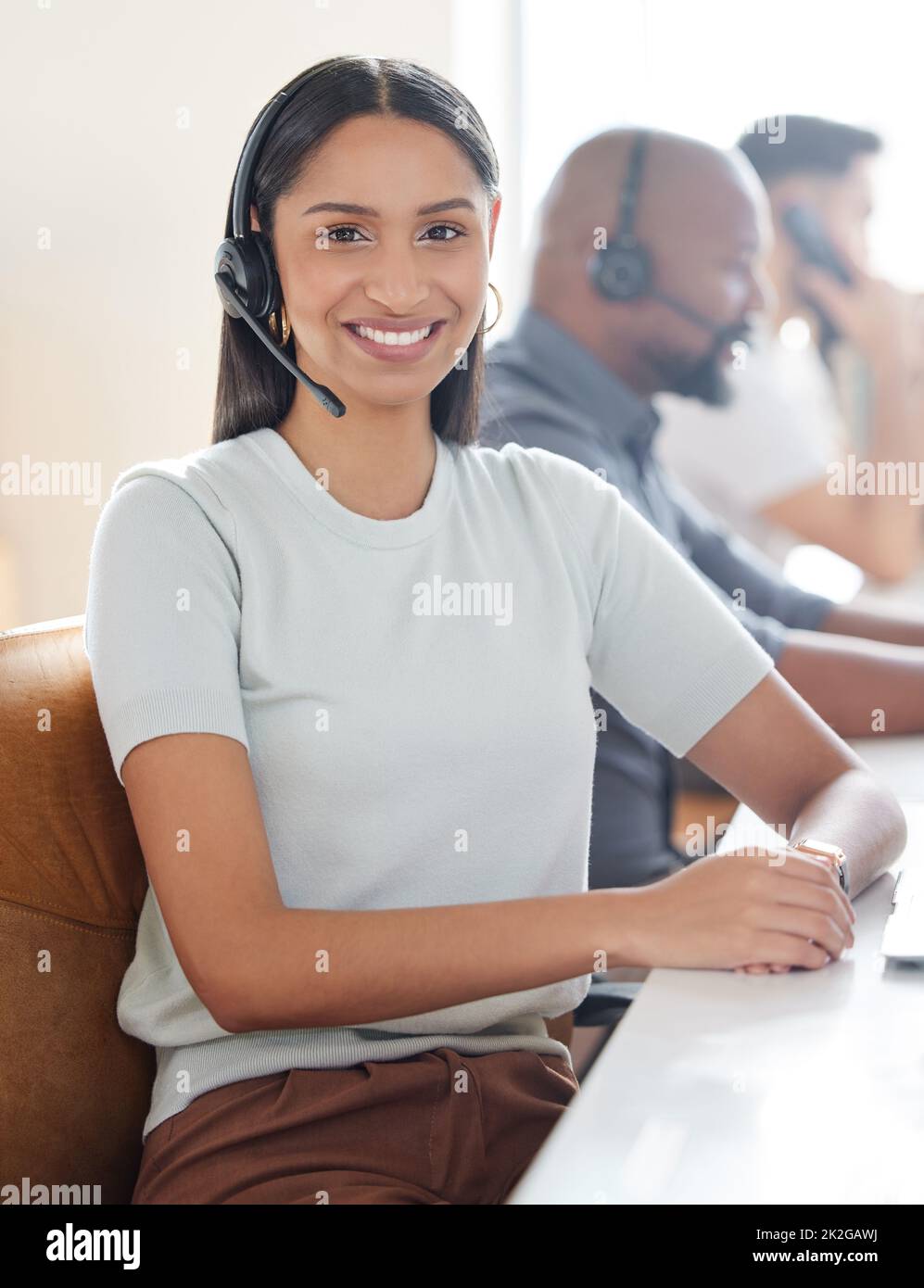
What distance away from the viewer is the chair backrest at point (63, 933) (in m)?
0.89

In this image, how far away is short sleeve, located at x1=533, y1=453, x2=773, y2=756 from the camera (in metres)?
1.10

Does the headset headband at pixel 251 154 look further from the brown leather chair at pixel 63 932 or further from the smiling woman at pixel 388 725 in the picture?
the brown leather chair at pixel 63 932

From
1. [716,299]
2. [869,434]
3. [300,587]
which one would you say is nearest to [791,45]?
[869,434]

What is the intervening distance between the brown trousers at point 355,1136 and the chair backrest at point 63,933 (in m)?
0.06

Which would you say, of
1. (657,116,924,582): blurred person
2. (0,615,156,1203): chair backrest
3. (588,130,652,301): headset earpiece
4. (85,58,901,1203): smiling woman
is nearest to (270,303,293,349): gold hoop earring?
(85,58,901,1203): smiling woman

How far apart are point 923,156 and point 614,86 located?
636 mm

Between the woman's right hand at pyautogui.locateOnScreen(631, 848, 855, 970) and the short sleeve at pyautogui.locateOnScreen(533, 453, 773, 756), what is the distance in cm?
27

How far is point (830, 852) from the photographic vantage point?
93 centimetres

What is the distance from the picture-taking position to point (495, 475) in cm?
114

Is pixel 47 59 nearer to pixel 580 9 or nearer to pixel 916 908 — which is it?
pixel 580 9

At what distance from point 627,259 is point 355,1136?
125 cm

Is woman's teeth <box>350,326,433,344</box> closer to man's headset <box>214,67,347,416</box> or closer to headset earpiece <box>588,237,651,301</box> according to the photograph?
man's headset <box>214,67,347,416</box>

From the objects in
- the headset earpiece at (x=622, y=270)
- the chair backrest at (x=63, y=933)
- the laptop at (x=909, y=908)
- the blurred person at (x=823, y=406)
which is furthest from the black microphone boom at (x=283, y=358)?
the blurred person at (x=823, y=406)

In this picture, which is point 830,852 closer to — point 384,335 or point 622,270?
point 384,335
